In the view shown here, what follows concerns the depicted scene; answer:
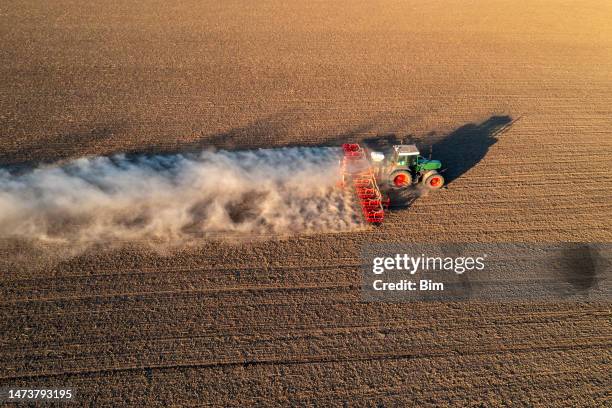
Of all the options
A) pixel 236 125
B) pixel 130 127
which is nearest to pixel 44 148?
pixel 130 127

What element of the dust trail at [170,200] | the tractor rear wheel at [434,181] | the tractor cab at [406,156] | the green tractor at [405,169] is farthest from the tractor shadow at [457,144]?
the dust trail at [170,200]

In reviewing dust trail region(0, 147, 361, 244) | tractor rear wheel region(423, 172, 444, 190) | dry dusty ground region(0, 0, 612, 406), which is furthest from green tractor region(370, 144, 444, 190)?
dust trail region(0, 147, 361, 244)

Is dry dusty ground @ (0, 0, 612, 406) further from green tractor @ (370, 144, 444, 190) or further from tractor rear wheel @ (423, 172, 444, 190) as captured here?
green tractor @ (370, 144, 444, 190)

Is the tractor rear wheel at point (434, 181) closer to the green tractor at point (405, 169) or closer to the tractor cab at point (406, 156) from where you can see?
the green tractor at point (405, 169)

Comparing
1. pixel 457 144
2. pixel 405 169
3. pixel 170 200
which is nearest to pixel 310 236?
pixel 405 169

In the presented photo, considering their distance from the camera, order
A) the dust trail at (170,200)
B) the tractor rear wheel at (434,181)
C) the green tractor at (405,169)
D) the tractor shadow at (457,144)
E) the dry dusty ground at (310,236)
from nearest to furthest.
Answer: the dry dusty ground at (310,236)
the dust trail at (170,200)
the green tractor at (405,169)
the tractor rear wheel at (434,181)
the tractor shadow at (457,144)

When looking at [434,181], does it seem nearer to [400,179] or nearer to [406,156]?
[400,179]
